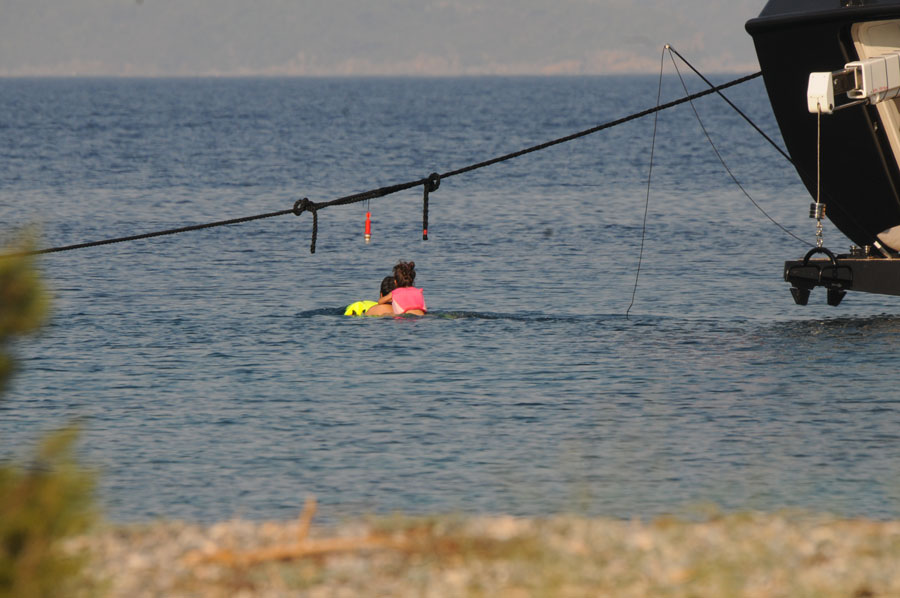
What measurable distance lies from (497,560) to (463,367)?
10494mm

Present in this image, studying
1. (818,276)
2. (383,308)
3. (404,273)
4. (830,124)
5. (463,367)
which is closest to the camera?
(463,367)

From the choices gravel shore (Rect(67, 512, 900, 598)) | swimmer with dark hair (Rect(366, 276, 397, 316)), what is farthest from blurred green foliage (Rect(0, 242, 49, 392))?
swimmer with dark hair (Rect(366, 276, 397, 316))

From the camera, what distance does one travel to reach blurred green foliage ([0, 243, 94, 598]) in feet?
21.9

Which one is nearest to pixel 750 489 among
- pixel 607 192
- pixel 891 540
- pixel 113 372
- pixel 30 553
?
pixel 891 540

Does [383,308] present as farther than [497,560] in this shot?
Yes

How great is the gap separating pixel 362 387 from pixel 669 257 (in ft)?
53.6

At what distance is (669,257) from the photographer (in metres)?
33.3

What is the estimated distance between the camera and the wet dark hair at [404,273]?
22.1m

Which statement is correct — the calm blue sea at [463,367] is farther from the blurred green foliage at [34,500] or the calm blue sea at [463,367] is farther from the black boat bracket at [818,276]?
the black boat bracket at [818,276]

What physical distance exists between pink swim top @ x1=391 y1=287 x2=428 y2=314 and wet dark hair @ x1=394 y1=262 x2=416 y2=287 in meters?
0.12

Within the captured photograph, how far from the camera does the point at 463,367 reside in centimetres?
1961

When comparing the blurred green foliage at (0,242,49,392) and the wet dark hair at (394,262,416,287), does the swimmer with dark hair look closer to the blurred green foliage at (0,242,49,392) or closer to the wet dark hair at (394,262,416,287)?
the wet dark hair at (394,262,416,287)

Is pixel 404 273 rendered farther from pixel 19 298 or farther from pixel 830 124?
pixel 19 298

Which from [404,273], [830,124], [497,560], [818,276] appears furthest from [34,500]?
[830,124]
